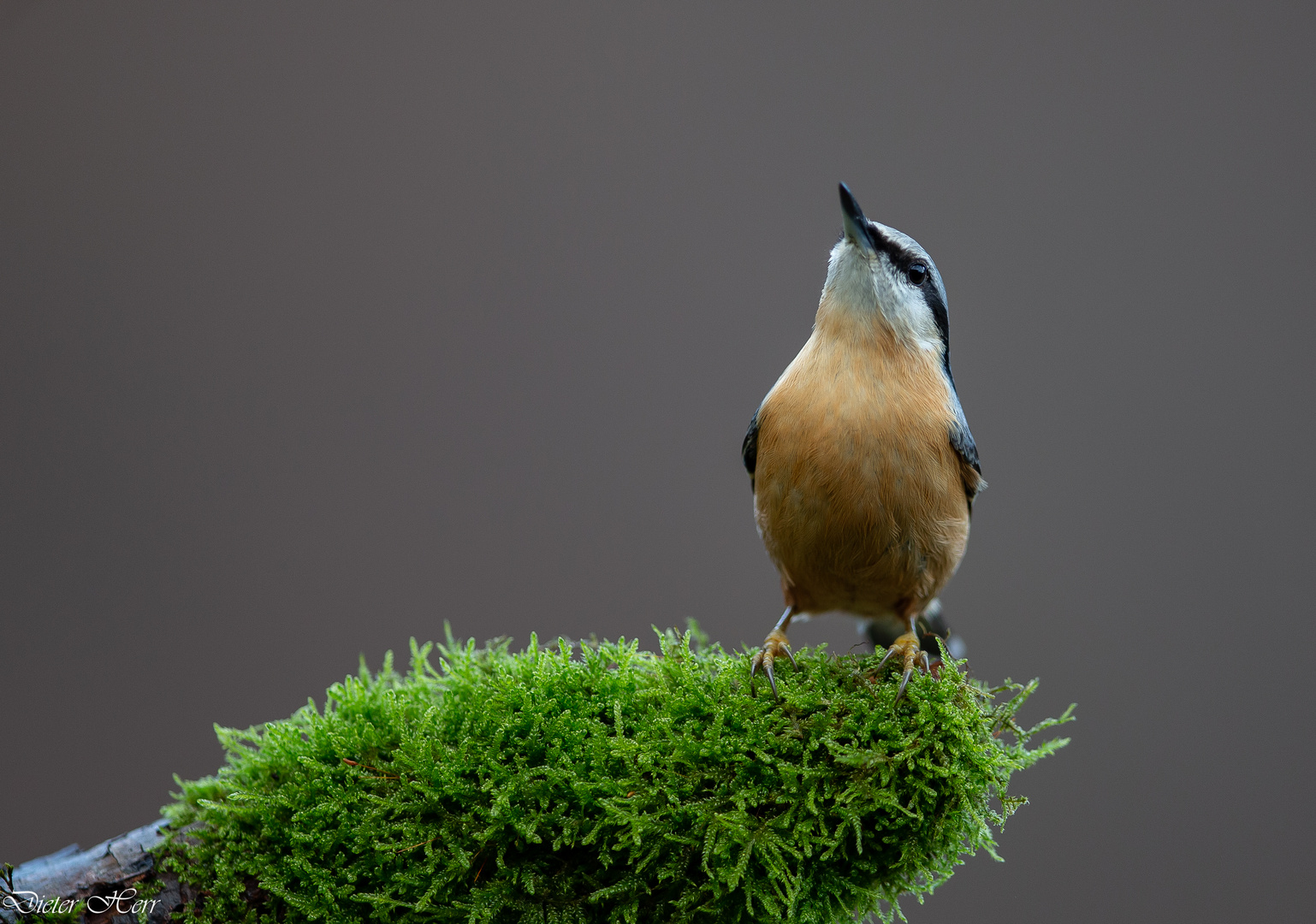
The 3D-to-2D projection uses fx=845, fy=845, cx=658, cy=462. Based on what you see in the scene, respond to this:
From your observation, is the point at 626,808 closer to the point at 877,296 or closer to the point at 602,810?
the point at 602,810

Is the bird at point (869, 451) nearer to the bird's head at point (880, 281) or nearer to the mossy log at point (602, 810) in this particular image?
the bird's head at point (880, 281)

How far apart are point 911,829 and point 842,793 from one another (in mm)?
216

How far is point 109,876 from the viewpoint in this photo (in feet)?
7.29

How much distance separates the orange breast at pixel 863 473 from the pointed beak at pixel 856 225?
31cm

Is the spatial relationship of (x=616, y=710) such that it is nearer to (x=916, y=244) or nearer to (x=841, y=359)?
(x=841, y=359)

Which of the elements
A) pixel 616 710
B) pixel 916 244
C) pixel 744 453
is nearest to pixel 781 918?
pixel 616 710

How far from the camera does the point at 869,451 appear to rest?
8.20ft

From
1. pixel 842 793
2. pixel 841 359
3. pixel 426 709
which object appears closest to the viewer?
pixel 842 793

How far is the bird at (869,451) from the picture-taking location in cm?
251

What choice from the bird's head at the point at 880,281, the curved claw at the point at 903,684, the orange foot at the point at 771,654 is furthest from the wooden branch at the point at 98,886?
the bird's head at the point at 880,281

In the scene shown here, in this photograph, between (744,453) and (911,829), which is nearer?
(911,829)

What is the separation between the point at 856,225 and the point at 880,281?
0.19 metres

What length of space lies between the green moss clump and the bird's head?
1098 millimetres

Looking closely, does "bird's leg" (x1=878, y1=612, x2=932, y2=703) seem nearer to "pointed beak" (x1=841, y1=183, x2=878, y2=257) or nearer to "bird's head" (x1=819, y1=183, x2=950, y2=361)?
"bird's head" (x1=819, y1=183, x2=950, y2=361)
